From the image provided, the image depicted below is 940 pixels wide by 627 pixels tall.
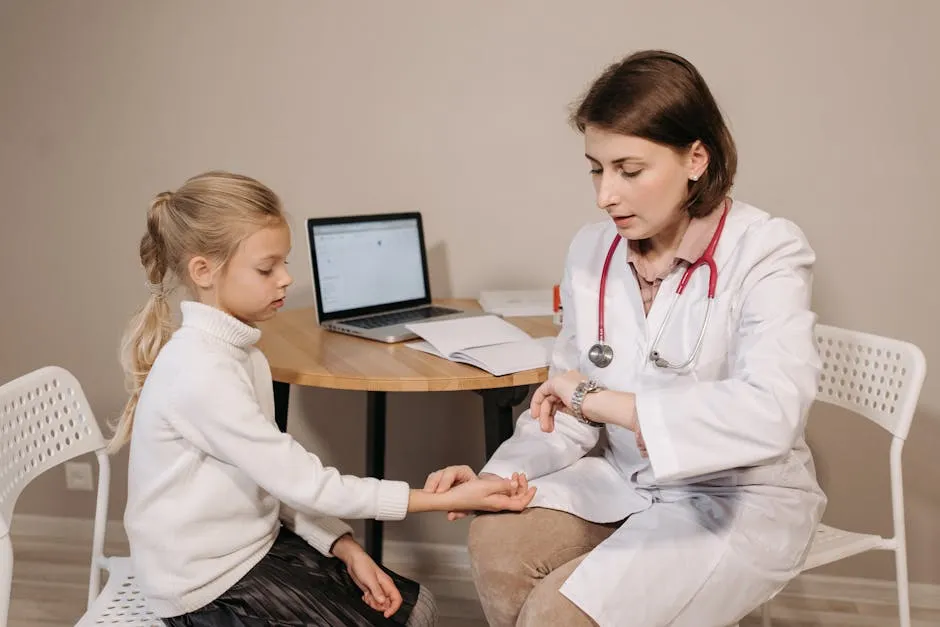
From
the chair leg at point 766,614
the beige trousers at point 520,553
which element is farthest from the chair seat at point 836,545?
the beige trousers at point 520,553

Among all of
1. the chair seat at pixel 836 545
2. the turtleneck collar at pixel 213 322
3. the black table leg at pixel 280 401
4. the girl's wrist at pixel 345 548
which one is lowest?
the chair seat at pixel 836 545

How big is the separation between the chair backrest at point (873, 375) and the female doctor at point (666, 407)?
1.24 feet

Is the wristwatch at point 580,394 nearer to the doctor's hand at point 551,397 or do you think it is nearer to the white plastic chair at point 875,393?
the doctor's hand at point 551,397

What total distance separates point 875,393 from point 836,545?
1.05 ft

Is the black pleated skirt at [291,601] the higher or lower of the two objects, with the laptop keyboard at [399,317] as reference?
lower

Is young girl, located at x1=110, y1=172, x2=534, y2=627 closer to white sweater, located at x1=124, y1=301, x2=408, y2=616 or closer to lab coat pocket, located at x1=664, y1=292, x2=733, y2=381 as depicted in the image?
white sweater, located at x1=124, y1=301, x2=408, y2=616

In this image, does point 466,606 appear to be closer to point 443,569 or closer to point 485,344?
point 443,569

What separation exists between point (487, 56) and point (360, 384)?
1089mm

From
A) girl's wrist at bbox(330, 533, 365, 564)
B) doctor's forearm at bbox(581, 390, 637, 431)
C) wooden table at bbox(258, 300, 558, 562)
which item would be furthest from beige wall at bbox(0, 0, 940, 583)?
doctor's forearm at bbox(581, 390, 637, 431)

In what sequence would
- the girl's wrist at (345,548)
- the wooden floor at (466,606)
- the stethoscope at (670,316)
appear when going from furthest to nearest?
1. the wooden floor at (466,606)
2. the girl's wrist at (345,548)
3. the stethoscope at (670,316)

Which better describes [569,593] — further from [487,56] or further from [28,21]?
[28,21]

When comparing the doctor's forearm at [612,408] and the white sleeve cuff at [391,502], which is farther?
the white sleeve cuff at [391,502]

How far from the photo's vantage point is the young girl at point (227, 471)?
1.38 meters

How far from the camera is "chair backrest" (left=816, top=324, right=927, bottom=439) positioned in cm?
171
